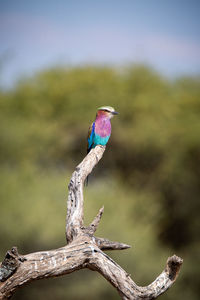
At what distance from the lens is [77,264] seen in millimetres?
2994

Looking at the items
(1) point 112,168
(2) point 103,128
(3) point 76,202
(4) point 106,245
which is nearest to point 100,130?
(2) point 103,128

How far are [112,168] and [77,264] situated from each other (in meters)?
16.1

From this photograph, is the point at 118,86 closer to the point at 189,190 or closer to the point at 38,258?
the point at 189,190

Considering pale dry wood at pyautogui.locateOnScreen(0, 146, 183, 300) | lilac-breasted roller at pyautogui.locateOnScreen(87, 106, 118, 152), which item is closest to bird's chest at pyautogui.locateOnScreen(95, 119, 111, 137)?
lilac-breasted roller at pyautogui.locateOnScreen(87, 106, 118, 152)

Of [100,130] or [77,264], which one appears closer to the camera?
[77,264]

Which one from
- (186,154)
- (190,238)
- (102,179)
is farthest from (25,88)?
(190,238)

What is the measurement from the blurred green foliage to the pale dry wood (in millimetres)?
8825

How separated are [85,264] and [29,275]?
1.24ft

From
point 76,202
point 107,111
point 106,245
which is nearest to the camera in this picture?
point 106,245

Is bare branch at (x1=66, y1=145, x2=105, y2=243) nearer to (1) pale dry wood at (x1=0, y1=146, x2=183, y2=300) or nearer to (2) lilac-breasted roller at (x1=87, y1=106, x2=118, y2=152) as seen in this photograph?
(1) pale dry wood at (x1=0, y1=146, x2=183, y2=300)

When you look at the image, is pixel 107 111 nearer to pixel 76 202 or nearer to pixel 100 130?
pixel 100 130

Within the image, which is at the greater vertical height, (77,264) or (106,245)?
(106,245)

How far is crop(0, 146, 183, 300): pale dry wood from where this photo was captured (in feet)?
9.20

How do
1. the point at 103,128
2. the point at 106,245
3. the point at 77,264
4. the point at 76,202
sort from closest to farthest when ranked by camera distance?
1. the point at 77,264
2. the point at 106,245
3. the point at 76,202
4. the point at 103,128
